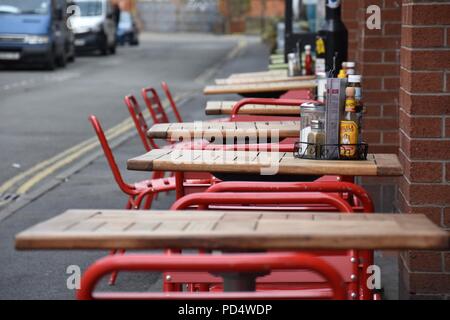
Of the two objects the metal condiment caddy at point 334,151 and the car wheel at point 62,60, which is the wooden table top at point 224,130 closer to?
the metal condiment caddy at point 334,151

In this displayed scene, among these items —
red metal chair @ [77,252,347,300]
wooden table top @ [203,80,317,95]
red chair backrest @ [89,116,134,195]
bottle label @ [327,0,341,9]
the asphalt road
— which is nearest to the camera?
red metal chair @ [77,252,347,300]

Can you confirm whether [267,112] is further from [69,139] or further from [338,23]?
[69,139]

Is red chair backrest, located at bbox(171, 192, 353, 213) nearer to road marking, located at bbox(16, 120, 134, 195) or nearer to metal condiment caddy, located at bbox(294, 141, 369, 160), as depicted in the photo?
metal condiment caddy, located at bbox(294, 141, 369, 160)

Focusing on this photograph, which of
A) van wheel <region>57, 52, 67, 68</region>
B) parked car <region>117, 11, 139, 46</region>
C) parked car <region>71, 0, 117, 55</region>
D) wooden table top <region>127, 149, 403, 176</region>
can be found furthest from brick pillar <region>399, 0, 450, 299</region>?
parked car <region>117, 11, 139, 46</region>

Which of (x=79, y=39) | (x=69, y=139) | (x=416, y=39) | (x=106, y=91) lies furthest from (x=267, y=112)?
(x=79, y=39)

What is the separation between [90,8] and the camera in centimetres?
3841

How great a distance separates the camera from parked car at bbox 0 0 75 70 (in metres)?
27.3

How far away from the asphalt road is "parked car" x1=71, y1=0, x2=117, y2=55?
4.95 ft

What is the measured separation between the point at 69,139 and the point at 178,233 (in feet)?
36.7

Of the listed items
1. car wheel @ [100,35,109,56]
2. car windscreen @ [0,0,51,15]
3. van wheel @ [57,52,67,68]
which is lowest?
car wheel @ [100,35,109,56]

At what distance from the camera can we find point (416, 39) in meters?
5.12

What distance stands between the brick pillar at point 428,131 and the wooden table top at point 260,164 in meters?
0.20

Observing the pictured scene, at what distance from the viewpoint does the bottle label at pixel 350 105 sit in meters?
4.93

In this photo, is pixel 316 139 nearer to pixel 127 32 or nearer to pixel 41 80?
pixel 41 80
